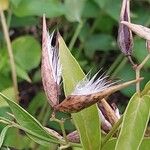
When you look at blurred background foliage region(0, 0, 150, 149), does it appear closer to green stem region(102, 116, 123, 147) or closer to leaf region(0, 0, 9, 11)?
leaf region(0, 0, 9, 11)

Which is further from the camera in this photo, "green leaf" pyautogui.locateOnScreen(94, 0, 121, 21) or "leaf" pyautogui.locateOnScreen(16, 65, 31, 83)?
"green leaf" pyautogui.locateOnScreen(94, 0, 121, 21)

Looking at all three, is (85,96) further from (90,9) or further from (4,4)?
(90,9)

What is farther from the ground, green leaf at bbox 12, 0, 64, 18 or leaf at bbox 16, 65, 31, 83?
green leaf at bbox 12, 0, 64, 18

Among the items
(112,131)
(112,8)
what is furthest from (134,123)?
(112,8)

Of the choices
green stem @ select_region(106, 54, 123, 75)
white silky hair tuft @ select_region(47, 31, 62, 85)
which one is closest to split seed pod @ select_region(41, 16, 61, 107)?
white silky hair tuft @ select_region(47, 31, 62, 85)

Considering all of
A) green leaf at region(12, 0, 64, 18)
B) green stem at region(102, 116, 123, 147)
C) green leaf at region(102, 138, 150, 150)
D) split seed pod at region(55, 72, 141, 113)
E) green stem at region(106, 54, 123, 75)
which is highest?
green leaf at region(12, 0, 64, 18)

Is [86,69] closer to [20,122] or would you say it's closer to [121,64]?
[121,64]

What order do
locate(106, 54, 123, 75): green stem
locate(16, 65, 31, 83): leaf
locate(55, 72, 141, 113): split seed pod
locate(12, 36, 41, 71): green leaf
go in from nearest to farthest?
locate(55, 72, 141, 113): split seed pod < locate(16, 65, 31, 83): leaf < locate(12, 36, 41, 71): green leaf < locate(106, 54, 123, 75): green stem

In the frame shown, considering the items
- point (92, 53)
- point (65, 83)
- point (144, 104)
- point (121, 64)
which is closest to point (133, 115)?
point (144, 104)
